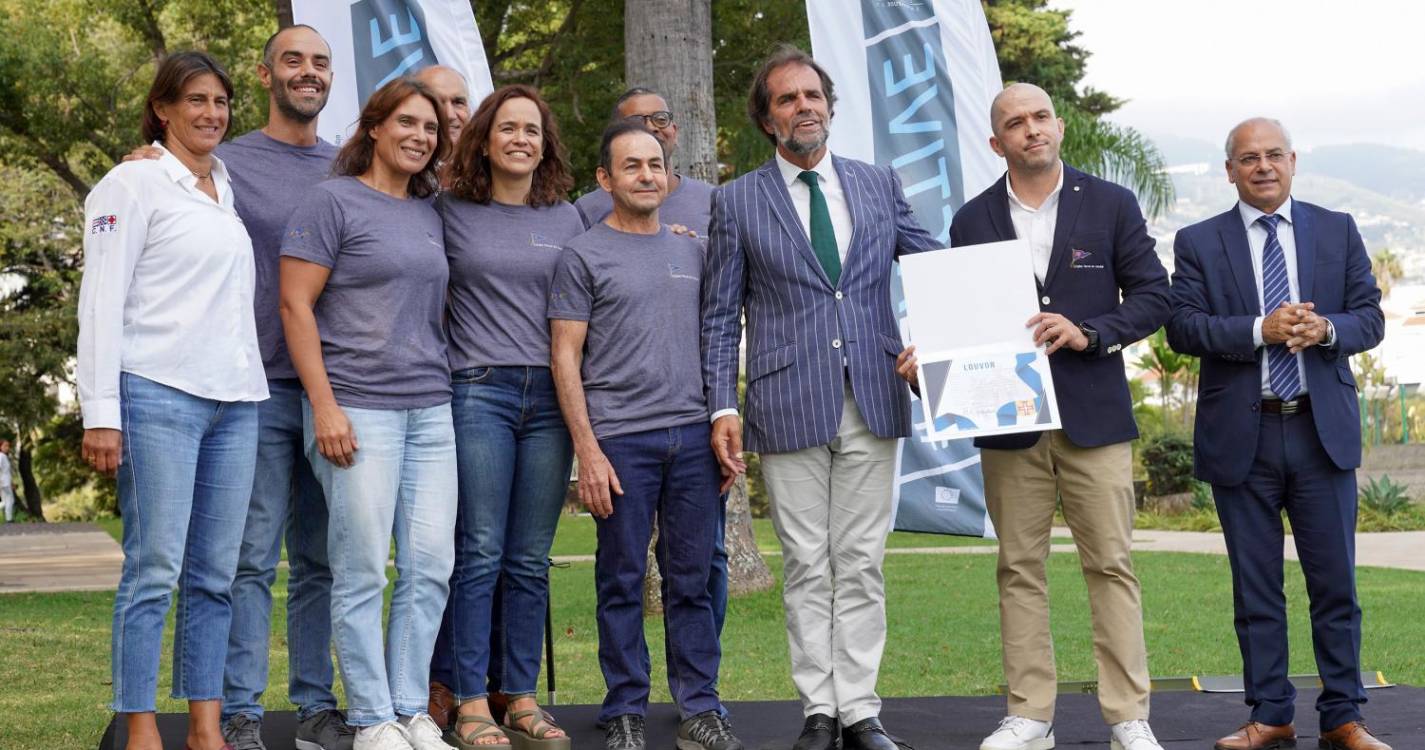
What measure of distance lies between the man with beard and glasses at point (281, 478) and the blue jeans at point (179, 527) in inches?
7.5

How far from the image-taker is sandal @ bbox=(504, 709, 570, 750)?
453 cm

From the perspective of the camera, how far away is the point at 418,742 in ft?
14.3

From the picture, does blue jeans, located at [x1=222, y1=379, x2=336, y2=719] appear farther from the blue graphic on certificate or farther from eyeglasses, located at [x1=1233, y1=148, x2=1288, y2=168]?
eyeglasses, located at [x1=1233, y1=148, x2=1288, y2=168]

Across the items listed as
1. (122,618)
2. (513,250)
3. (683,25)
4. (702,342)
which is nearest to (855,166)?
(702,342)

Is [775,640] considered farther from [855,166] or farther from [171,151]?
[171,151]

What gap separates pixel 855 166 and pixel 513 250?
111 cm

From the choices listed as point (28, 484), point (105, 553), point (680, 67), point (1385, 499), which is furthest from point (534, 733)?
point (28, 484)

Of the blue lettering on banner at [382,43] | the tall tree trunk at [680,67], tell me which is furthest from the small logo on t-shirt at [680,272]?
the tall tree trunk at [680,67]

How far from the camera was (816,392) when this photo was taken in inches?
176

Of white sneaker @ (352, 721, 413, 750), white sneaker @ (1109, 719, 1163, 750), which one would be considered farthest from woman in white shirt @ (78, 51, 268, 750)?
white sneaker @ (1109, 719, 1163, 750)

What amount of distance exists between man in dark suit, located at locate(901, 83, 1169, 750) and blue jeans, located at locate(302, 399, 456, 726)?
144 cm

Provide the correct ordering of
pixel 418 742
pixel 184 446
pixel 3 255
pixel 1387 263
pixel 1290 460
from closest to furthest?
1. pixel 184 446
2. pixel 418 742
3. pixel 1290 460
4. pixel 3 255
5. pixel 1387 263

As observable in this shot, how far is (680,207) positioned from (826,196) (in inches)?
28.3

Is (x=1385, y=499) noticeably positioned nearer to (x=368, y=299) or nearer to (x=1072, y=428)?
(x=1072, y=428)
